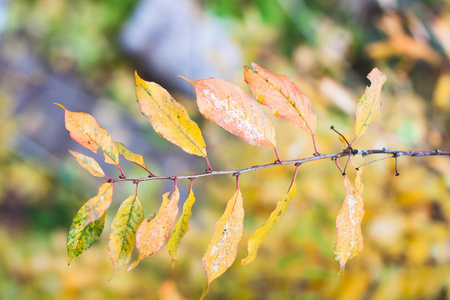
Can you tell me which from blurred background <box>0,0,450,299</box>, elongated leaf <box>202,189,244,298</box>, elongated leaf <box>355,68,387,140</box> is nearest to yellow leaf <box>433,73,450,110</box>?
blurred background <box>0,0,450,299</box>

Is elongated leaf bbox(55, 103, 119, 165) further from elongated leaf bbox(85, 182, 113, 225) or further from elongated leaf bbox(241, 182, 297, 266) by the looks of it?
elongated leaf bbox(241, 182, 297, 266)

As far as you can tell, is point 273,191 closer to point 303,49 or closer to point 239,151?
point 239,151

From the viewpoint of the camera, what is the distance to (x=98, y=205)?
1.47 ft

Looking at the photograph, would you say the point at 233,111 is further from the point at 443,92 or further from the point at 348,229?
the point at 443,92

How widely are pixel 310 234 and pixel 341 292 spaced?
0.60ft

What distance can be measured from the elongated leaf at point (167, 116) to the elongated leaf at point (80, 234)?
5.4 inches

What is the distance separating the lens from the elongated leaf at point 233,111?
0.45 m

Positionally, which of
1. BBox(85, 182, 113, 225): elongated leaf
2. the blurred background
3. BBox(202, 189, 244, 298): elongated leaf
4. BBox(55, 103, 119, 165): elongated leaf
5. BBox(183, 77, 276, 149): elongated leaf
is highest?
BBox(183, 77, 276, 149): elongated leaf

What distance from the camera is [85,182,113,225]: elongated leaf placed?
442 millimetres

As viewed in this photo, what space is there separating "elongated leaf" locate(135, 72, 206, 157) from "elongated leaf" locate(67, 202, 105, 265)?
0.14 m

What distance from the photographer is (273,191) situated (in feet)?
3.86

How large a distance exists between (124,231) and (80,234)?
0.18 feet

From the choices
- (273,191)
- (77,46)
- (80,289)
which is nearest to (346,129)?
(273,191)

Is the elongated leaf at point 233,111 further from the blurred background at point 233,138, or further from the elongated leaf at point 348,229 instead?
the blurred background at point 233,138
